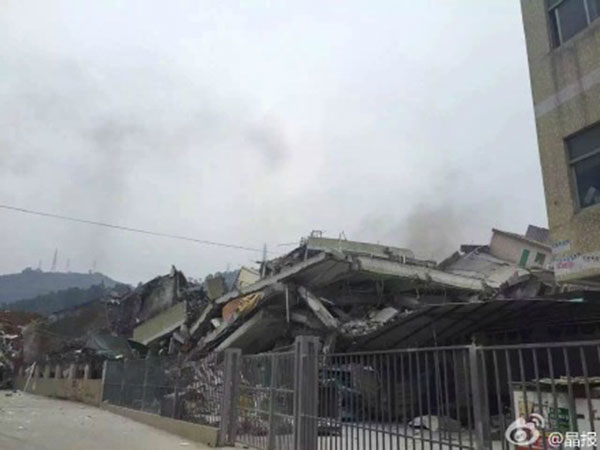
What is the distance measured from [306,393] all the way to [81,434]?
24.2 feet

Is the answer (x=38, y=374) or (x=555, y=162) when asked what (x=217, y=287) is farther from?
(x=555, y=162)

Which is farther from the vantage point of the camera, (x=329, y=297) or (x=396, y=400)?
(x=329, y=297)

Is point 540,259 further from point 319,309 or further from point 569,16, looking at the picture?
point 569,16

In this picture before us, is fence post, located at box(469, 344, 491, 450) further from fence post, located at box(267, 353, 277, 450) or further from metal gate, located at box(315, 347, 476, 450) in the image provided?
fence post, located at box(267, 353, 277, 450)

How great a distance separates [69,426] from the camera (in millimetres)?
14195

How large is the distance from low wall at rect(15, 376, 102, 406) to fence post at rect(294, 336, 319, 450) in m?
16.6

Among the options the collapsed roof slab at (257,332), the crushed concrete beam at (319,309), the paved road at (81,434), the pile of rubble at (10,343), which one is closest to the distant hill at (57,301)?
the pile of rubble at (10,343)

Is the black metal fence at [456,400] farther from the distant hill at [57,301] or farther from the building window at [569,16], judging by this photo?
the distant hill at [57,301]

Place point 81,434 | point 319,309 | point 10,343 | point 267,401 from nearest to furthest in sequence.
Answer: point 267,401 → point 81,434 → point 319,309 → point 10,343

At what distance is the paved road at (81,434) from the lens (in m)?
10.6

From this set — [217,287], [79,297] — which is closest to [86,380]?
[217,287]

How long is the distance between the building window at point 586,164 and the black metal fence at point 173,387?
349 inches

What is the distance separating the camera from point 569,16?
480 inches

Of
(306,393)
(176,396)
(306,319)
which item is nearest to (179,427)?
(176,396)
